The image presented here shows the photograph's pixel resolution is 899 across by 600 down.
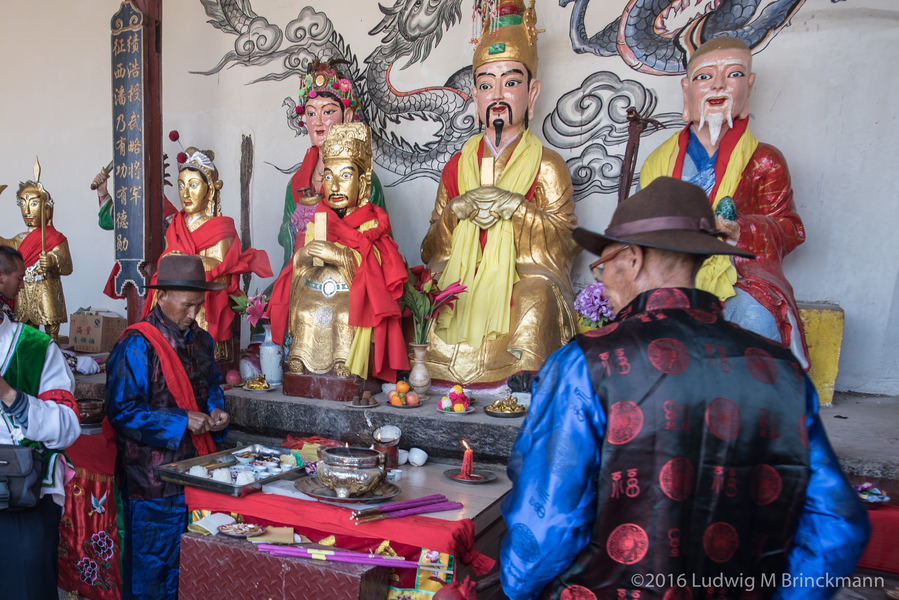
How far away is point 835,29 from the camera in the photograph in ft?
13.3

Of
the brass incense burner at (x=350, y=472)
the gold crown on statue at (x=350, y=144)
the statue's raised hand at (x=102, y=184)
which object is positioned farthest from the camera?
the statue's raised hand at (x=102, y=184)

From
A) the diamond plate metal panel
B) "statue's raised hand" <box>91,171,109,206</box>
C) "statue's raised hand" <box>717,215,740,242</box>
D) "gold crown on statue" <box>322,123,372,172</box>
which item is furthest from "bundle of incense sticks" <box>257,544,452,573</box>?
"statue's raised hand" <box>91,171,109,206</box>

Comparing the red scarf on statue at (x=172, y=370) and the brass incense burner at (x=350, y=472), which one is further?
the red scarf on statue at (x=172, y=370)

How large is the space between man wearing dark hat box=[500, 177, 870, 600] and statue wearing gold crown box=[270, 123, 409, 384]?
7.70 ft

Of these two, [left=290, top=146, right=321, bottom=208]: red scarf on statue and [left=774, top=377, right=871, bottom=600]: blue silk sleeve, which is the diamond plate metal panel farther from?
[left=290, top=146, right=321, bottom=208]: red scarf on statue

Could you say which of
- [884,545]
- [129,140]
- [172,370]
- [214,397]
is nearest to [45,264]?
[129,140]

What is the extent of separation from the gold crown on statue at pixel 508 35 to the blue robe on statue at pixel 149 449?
9.27ft

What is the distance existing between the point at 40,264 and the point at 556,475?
517cm

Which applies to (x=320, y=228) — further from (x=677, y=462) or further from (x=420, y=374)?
Result: (x=677, y=462)

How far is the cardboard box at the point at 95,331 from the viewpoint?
5398mm

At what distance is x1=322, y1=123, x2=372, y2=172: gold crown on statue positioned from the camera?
3.64 meters

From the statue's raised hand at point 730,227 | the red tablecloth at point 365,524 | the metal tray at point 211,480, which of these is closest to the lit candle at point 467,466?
the red tablecloth at point 365,524

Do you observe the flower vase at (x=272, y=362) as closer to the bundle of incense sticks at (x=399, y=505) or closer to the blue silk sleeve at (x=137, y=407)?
the blue silk sleeve at (x=137, y=407)

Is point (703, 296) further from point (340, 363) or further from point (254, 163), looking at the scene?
point (254, 163)
